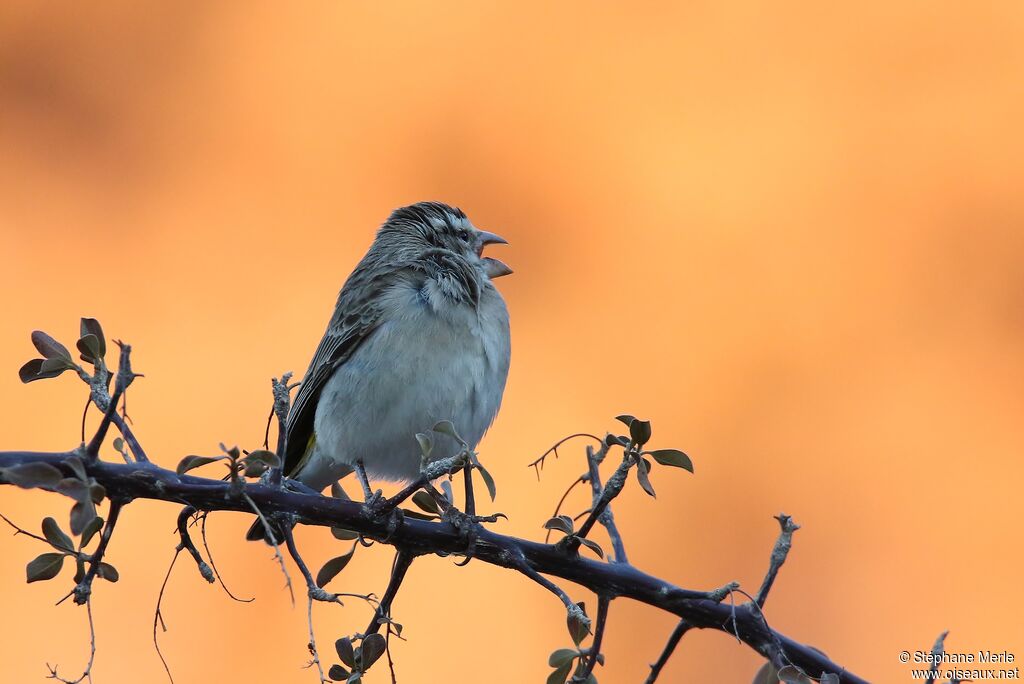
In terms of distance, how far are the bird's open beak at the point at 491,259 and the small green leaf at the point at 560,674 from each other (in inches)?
97.7

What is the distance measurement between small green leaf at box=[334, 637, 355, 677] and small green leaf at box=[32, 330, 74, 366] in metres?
0.83

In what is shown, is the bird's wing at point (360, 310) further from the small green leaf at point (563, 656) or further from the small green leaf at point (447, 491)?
the small green leaf at point (563, 656)

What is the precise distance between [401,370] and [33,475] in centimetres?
227

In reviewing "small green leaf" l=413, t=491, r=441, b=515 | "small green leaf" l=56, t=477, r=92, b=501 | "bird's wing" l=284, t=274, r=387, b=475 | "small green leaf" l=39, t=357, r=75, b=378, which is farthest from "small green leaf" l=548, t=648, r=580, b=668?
"bird's wing" l=284, t=274, r=387, b=475

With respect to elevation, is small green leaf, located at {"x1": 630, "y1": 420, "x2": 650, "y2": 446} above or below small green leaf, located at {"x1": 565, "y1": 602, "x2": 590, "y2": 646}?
above

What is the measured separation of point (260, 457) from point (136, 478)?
8.8 inches

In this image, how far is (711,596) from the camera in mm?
1977

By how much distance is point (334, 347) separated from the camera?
13.6 ft

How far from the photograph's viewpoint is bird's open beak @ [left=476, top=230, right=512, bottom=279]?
178 inches

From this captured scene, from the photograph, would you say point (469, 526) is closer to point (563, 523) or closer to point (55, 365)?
point (563, 523)

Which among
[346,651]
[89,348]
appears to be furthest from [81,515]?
[346,651]

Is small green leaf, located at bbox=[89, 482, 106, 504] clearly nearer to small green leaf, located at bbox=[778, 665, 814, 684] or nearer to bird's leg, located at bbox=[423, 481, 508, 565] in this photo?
bird's leg, located at bbox=[423, 481, 508, 565]

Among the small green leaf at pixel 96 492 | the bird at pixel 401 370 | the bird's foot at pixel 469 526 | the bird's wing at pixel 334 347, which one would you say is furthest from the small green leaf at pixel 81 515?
the bird's wing at pixel 334 347

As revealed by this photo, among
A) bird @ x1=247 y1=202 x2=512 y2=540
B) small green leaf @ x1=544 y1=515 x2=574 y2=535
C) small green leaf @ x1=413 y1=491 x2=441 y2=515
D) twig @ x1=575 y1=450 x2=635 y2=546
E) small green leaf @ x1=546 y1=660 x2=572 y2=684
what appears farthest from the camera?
bird @ x1=247 y1=202 x2=512 y2=540
